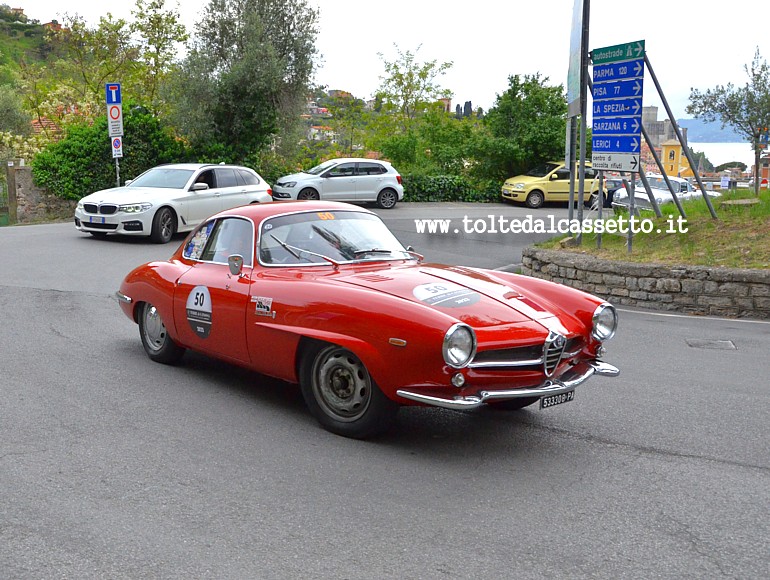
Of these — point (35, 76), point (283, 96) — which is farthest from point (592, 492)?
point (35, 76)

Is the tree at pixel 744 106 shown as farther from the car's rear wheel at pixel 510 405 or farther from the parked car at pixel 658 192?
the car's rear wheel at pixel 510 405

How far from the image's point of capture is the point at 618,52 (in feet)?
43.5

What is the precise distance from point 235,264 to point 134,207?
11.1 m

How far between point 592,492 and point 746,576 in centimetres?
109

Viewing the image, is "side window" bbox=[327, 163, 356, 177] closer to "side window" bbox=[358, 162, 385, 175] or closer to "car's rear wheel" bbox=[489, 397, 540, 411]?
"side window" bbox=[358, 162, 385, 175]

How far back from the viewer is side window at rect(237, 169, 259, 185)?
19.0 metres

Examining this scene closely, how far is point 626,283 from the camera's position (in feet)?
40.0

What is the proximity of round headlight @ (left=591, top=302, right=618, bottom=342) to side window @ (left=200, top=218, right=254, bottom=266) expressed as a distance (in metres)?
2.55

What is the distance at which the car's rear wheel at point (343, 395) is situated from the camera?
530cm

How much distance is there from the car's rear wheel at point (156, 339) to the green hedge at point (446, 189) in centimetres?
2382

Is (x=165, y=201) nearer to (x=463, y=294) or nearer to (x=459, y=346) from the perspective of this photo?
(x=463, y=294)

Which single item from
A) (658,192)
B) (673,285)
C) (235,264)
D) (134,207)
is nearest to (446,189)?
(658,192)

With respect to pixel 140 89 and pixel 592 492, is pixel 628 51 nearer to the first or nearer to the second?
pixel 592 492

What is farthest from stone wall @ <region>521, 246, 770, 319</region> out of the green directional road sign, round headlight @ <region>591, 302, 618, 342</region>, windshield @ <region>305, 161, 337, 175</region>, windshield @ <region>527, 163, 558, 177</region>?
windshield @ <region>527, 163, 558, 177</region>
